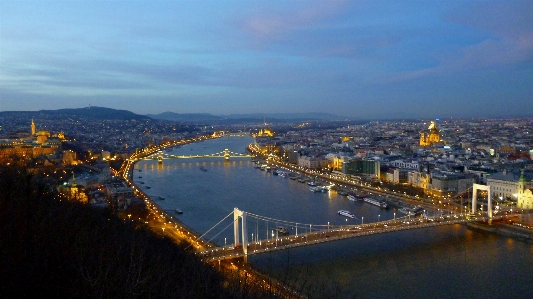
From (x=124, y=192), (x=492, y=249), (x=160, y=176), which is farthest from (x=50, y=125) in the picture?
(x=492, y=249)

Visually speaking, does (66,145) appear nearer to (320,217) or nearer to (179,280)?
(320,217)

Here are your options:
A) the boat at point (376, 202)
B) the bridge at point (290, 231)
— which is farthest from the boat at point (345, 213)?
the boat at point (376, 202)

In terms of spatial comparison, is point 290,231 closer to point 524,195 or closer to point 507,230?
point 507,230

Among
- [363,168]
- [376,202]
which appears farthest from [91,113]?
[376,202]

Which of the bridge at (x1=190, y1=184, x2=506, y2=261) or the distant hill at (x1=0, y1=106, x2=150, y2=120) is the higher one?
the distant hill at (x1=0, y1=106, x2=150, y2=120)

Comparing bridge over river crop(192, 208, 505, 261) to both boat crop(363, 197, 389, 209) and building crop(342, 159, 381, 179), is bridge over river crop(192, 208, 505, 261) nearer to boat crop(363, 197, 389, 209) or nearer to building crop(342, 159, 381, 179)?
boat crop(363, 197, 389, 209)

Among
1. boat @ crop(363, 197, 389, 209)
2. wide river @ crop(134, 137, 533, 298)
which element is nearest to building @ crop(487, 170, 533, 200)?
boat @ crop(363, 197, 389, 209)

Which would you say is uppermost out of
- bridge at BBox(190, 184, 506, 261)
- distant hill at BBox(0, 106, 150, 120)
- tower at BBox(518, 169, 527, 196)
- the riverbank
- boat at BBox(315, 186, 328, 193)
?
distant hill at BBox(0, 106, 150, 120)
